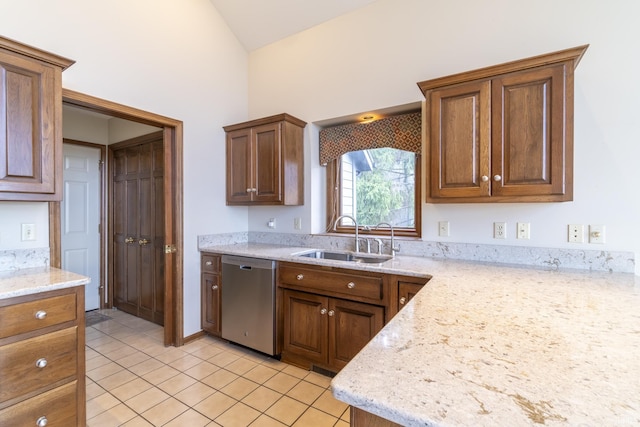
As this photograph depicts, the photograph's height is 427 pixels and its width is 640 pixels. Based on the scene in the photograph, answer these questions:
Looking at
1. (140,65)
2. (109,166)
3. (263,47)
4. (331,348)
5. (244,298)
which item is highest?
(263,47)

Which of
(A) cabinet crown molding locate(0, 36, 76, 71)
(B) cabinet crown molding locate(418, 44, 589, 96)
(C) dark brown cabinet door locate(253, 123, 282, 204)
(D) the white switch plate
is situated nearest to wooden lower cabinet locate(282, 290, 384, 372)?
(C) dark brown cabinet door locate(253, 123, 282, 204)

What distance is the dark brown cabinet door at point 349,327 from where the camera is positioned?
6.62ft

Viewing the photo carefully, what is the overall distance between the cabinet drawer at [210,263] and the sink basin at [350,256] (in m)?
0.86

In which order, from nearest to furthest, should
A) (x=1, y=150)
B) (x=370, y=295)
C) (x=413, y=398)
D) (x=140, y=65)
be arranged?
(x=413, y=398) → (x=1, y=150) → (x=370, y=295) → (x=140, y=65)

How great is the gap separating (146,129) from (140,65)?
1082mm

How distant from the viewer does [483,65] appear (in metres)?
2.16

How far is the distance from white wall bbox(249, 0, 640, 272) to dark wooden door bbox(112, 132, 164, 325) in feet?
4.63

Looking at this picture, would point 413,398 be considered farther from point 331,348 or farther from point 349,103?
point 349,103

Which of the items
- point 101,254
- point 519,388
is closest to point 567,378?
point 519,388

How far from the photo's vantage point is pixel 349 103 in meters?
2.73

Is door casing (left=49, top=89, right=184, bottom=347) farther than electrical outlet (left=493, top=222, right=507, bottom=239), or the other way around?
door casing (left=49, top=89, right=184, bottom=347)

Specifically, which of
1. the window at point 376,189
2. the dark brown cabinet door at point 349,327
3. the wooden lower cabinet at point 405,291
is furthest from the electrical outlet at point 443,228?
the dark brown cabinet door at point 349,327

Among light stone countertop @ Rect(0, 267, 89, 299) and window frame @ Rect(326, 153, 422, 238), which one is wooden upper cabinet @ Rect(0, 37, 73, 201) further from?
window frame @ Rect(326, 153, 422, 238)

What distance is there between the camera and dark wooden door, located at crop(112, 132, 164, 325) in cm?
333
